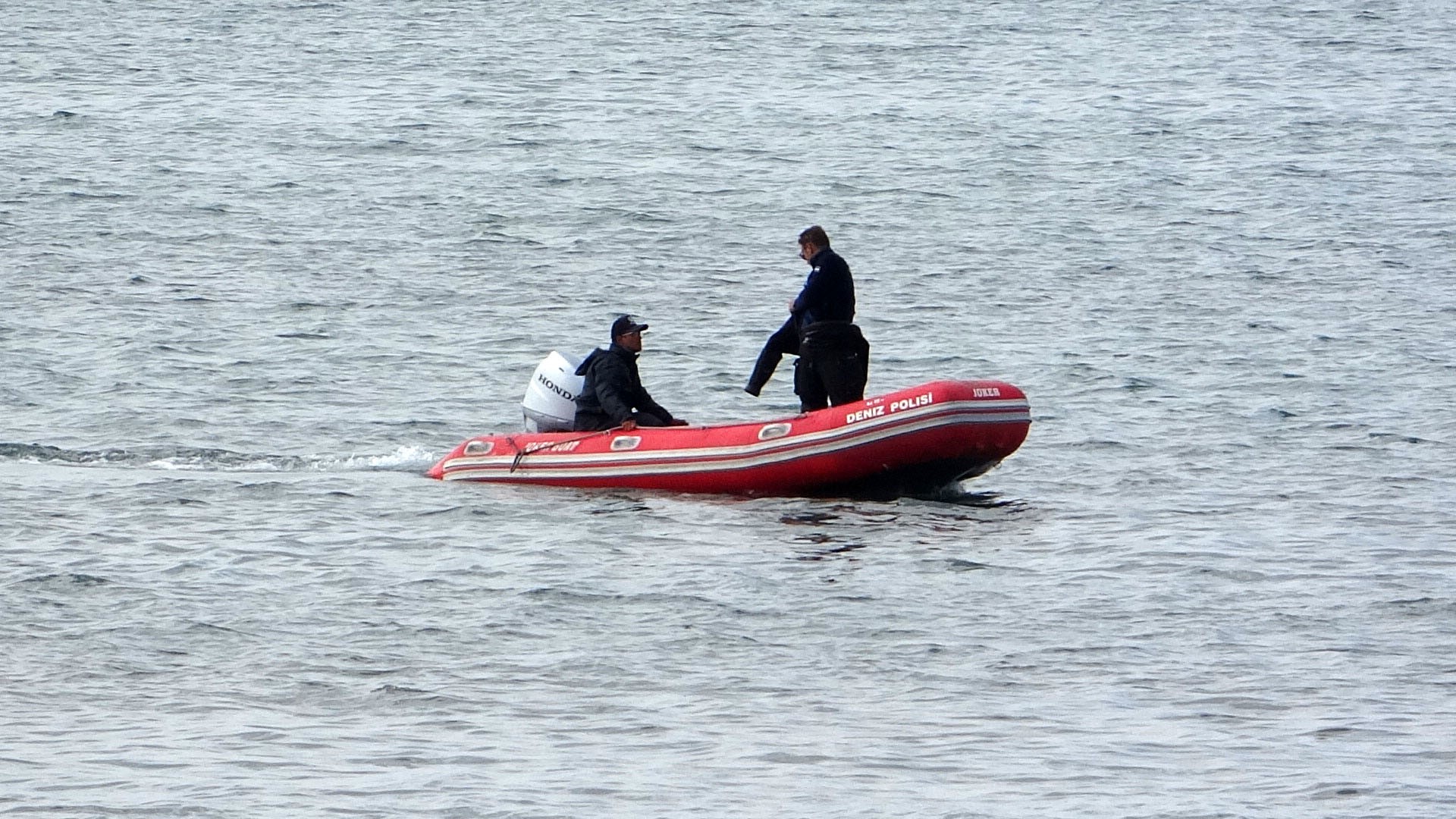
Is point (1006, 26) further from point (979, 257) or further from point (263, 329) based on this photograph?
point (263, 329)

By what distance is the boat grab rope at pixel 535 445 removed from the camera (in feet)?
44.0

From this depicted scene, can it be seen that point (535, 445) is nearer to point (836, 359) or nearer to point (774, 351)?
point (774, 351)

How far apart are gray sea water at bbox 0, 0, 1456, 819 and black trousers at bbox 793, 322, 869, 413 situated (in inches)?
30.3

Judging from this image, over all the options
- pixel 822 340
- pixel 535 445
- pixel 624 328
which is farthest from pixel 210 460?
pixel 822 340

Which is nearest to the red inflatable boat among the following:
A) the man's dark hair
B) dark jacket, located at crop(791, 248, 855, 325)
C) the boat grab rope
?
the boat grab rope

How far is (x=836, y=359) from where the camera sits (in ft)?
43.2

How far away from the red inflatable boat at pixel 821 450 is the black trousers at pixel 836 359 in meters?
0.39

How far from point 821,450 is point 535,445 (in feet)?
6.49

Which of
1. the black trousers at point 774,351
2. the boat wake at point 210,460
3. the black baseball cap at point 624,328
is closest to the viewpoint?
the black baseball cap at point 624,328

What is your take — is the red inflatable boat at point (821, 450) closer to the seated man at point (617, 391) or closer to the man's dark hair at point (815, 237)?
the seated man at point (617, 391)

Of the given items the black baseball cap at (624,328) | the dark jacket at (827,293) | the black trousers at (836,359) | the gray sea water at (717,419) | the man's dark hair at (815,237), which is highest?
the man's dark hair at (815,237)

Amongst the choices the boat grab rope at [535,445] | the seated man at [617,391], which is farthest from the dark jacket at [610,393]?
the boat grab rope at [535,445]

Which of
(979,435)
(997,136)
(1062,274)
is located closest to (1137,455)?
(979,435)

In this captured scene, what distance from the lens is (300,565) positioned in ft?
38.3
